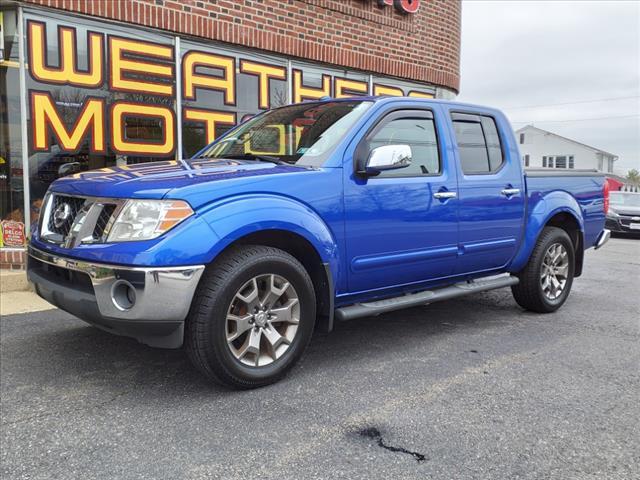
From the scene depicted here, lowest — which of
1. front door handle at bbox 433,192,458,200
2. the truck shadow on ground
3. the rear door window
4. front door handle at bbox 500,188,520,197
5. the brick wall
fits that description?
the truck shadow on ground

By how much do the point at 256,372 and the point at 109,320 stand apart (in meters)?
0.88

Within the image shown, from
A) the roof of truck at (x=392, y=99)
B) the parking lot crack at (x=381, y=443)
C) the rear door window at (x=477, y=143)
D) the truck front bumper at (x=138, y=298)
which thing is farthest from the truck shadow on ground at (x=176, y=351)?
the roof of truck at (x=392, y=99)

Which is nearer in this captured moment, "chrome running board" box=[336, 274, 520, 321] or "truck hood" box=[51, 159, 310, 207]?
"truck hood" box=[51, 159, 310, 207]

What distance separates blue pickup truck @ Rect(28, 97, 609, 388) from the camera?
118 inches

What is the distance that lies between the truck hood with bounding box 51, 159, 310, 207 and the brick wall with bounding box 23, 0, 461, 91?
4.01 meters

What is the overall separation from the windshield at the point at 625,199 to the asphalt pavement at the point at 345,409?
42.5ft

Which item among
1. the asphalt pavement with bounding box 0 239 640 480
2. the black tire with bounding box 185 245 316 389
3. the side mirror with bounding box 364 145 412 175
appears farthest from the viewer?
the side mirror with bounding box 364 145 412 175

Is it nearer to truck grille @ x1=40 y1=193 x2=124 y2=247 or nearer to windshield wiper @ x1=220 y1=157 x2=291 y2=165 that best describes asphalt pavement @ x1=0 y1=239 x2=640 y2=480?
truck grille @ x1=40 y1=193 x2=124 y2=247

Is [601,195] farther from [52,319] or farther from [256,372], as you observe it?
[52,319]

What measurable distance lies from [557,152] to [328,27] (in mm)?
51410

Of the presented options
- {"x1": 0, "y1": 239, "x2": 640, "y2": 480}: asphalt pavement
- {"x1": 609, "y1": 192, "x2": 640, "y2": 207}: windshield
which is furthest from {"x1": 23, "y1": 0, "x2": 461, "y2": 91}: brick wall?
{"x1": 609, "y1": 192, "x2": 640, "y2": 207}: windshield

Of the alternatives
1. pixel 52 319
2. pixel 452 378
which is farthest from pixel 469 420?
pixel 52 319

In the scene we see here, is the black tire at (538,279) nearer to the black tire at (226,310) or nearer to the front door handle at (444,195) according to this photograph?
the front door handle at (444,195)

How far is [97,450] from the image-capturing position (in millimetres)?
2605
